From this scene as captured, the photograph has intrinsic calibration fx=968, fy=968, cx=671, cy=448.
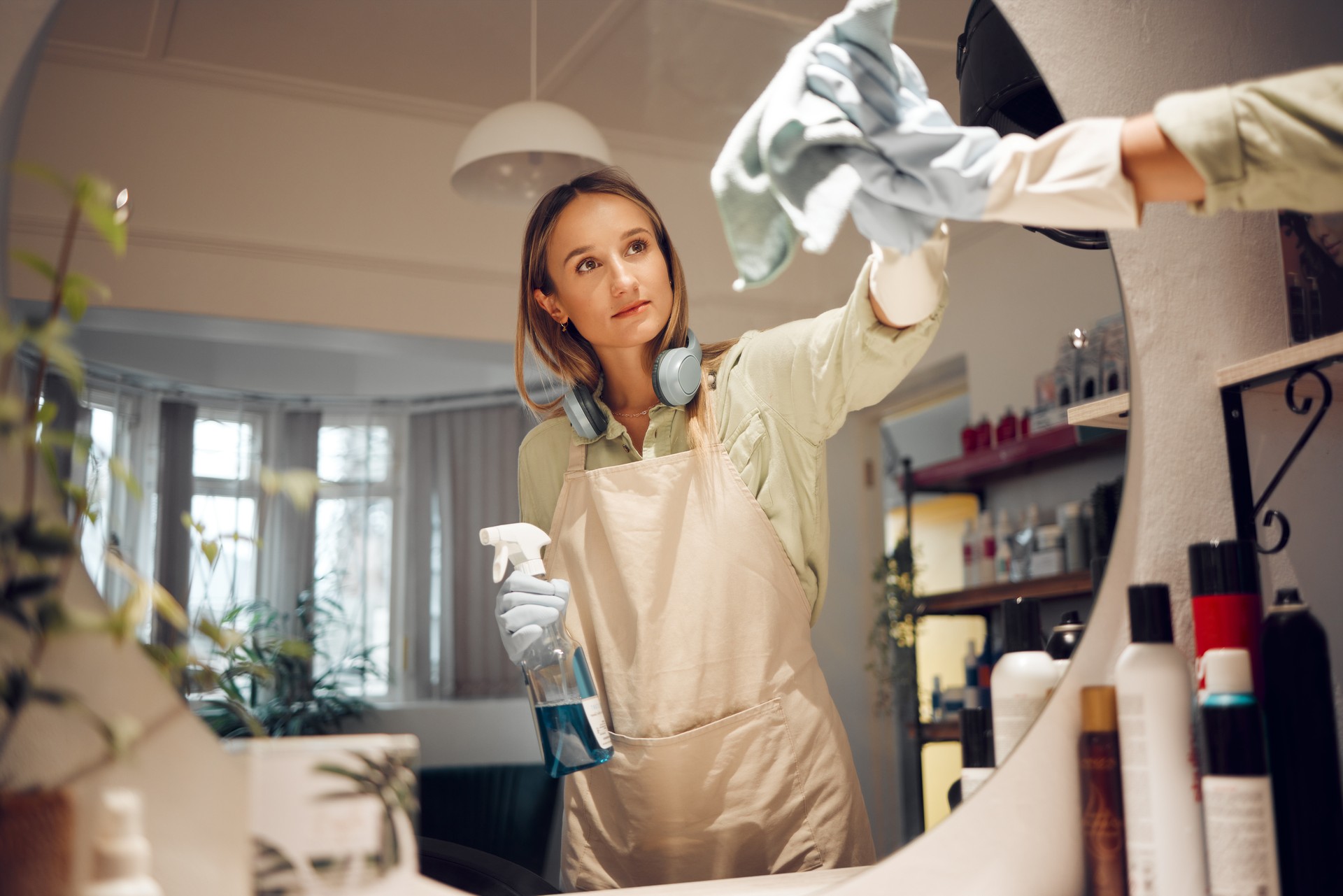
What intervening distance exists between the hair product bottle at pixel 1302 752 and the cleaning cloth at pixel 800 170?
1.70 feet

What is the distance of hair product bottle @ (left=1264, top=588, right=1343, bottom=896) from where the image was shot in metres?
0.88

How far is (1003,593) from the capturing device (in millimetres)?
1030

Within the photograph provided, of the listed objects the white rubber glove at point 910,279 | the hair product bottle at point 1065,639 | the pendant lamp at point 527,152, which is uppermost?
the pendant lamp at point 527,152

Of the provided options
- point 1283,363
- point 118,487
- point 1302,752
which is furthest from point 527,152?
point 1302,752

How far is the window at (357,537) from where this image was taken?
81cm

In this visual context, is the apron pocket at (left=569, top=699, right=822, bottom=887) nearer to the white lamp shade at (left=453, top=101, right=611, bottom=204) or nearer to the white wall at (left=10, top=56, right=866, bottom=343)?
the white wall at (left=10, top=56, right=866, bottom=343)

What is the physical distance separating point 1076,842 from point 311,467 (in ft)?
2.64

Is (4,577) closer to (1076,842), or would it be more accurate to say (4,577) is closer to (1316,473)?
(1076,842)

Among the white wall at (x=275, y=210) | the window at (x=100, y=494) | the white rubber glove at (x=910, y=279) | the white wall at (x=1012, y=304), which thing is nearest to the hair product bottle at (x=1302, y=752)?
the white wall at (x=1012, y=304)

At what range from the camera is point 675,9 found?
1000 mm

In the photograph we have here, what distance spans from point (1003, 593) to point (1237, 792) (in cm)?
27

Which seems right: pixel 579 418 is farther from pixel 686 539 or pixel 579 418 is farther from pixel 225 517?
pixel 225 517

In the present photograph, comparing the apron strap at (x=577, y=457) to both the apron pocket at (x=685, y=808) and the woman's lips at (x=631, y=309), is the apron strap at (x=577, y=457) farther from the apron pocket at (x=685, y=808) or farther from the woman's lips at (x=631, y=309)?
the apron pocket at (x=685, y=808)

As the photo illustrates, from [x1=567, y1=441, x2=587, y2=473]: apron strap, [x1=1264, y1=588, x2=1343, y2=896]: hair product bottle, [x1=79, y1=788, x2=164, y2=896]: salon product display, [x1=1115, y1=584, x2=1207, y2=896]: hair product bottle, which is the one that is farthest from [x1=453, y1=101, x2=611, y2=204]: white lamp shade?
[x1=1264, y1=588, x2=1343, y2=896]: hair product bottle
